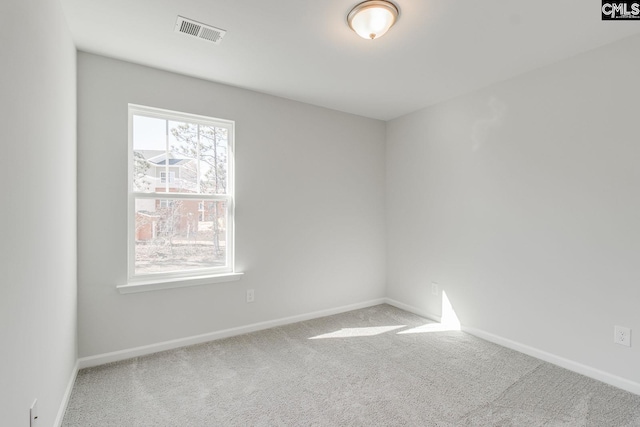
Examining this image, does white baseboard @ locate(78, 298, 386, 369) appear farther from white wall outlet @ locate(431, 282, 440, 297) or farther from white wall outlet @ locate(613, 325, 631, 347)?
white wall outlet @ locate(613, 325, 631, 347)

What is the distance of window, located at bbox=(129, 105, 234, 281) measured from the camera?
9.23 feet

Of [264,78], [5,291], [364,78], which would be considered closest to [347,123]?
[364,78]

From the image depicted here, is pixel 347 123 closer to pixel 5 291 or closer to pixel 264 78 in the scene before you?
pixel 264 78

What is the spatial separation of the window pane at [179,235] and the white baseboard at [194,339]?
25.3 inches

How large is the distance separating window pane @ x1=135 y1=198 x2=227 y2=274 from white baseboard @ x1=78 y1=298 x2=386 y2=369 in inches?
25.3

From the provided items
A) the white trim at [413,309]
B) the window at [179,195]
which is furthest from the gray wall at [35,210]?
the white trim at [413,309]

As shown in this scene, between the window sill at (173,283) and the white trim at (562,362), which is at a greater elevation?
the window sill at (173,283)

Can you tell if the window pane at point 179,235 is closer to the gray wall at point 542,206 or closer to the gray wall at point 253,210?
the gray wall at point 253,210

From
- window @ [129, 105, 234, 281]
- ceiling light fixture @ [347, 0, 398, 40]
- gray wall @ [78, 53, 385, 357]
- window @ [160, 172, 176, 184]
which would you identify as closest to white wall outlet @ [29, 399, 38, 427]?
gray wall @ [78, 53, 385, 357]

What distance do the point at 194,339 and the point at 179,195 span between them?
135 cm

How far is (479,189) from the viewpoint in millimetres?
3223

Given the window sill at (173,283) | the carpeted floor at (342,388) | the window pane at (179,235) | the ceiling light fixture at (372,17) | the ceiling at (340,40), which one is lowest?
the carpeted floor at (342,388)

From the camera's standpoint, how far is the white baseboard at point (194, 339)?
2.56 meters

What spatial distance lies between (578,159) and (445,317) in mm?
2002
